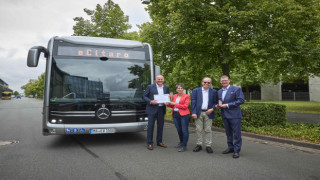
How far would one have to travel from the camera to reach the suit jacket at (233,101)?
4.74 metres

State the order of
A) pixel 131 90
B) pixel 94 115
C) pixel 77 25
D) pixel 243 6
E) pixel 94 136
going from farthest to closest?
1. pixel 77 25
2. pixel 243 6
3. pixel 94 136
4. pixel 131 90
5. pixel 94 115

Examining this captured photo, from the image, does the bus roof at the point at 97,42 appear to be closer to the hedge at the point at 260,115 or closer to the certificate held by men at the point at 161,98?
the certificate held by men at the point at 161,98

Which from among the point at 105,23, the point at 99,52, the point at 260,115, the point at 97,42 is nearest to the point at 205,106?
the point at 99,52

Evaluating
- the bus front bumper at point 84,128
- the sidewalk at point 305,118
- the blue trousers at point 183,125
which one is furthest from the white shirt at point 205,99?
the sidewalk at point 305,118

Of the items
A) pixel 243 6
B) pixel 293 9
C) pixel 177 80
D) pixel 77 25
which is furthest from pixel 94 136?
pixel 77 25

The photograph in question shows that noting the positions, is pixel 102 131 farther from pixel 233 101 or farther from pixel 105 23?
pixel 105 23

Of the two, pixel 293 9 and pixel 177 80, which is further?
pixel 177 80

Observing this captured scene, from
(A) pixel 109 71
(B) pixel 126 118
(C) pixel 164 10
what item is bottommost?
(B) pixel 126 118

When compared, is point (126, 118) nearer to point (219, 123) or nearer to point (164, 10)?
point (219, 123)

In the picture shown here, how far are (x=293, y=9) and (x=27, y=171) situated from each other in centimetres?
921

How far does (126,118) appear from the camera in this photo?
5.70 meters

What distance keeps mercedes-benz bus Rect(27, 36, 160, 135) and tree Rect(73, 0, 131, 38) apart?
1382 centimetres

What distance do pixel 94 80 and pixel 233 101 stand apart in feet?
10.7

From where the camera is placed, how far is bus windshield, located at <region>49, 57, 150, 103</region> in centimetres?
543
